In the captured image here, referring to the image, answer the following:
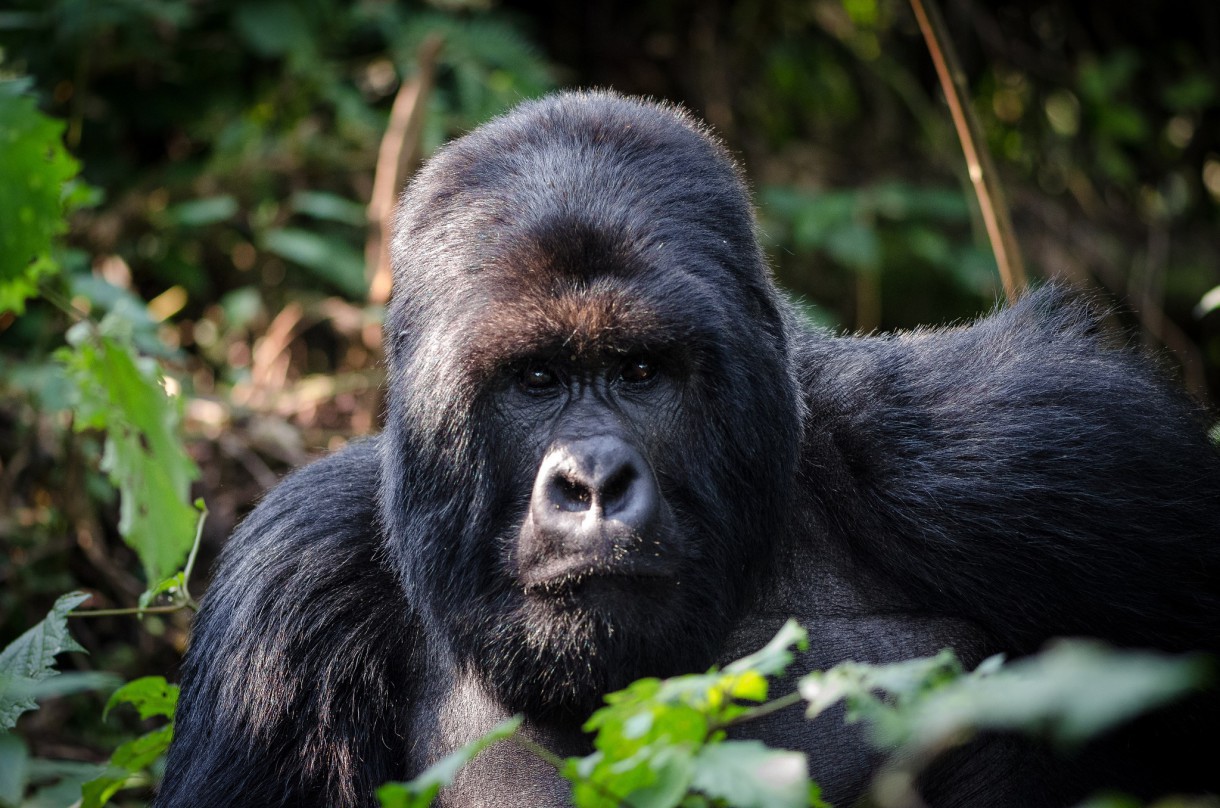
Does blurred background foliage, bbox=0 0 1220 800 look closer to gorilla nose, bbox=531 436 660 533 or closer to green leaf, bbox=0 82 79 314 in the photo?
green leaf, bbox=0 82 79 314

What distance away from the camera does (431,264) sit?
3178mm

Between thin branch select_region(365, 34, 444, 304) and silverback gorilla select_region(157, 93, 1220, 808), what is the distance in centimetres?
271

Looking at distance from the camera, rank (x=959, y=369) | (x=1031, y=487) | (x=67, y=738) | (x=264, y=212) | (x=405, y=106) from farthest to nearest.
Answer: (x=264, y=212), (x=405, y=106), (x=67, y=738), (x=959, y=369), (x=1031, y=487)

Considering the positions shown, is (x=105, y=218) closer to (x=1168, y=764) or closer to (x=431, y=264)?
(x=431, y=264)

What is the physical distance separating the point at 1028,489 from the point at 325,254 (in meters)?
4.29

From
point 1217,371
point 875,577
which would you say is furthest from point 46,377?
point 1217,371

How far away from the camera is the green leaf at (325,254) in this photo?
21.4ft

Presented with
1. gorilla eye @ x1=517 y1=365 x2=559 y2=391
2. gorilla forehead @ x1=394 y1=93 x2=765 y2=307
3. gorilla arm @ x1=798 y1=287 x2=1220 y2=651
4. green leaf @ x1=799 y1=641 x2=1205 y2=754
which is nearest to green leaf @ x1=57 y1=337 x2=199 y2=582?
gorilla forehead @ x1=394 y1=93 x2=765 y2=307

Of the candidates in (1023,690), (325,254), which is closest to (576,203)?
(1023,690)

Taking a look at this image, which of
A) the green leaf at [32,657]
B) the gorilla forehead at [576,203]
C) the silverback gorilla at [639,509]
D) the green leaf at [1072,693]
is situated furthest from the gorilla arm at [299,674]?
the green leaf at [1072,693]

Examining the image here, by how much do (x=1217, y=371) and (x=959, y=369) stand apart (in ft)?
19.6

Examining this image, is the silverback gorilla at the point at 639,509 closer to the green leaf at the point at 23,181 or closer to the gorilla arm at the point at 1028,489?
the gorilla arm at the point at 1028,489

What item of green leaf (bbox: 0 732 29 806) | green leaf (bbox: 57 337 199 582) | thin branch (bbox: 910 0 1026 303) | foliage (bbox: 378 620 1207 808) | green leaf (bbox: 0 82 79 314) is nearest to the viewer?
foliage (bbox: 378 620 1207 808)

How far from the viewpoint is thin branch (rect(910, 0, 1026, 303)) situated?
413cm
